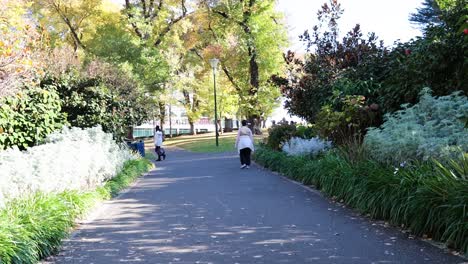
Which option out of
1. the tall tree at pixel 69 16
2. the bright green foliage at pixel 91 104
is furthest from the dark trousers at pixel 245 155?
the tall tree at pixel 69 16

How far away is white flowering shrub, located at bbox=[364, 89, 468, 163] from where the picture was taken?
7.21 meters

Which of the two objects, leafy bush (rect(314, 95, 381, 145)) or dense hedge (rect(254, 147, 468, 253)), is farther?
leafy bush (rect(314, 95, 381, 145))

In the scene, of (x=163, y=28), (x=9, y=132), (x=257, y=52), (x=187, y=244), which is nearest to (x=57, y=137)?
(x=9, y=132)

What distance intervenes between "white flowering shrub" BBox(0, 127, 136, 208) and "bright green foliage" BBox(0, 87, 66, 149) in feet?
2.04

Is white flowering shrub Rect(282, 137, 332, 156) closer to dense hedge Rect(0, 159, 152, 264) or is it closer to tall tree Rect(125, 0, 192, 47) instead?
dense hedge Rect(0, 159, 152, 264)

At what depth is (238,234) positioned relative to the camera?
247 inches

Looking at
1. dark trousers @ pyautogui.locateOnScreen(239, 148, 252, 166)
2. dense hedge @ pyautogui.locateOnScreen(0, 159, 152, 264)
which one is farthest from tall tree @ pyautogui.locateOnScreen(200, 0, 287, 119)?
dense hedge @ pyautogui.locateOnScreen(0, 159, 152, 264)

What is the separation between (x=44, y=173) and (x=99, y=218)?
45.1 inches

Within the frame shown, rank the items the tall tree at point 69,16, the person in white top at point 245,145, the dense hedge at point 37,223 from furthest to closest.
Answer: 1. the tall tree at point 69,16
2. the person in white top at point 245,145
3. the dense hedge at point 37,223

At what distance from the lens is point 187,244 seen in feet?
19.2

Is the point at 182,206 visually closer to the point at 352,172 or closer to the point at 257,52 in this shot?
the point at 352,172

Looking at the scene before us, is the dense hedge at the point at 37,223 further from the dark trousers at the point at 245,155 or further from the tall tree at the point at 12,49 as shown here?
the dark trousers at the point at 245,155

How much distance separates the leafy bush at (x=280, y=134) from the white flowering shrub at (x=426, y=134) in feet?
23.6

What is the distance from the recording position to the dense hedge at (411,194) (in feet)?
17.1
